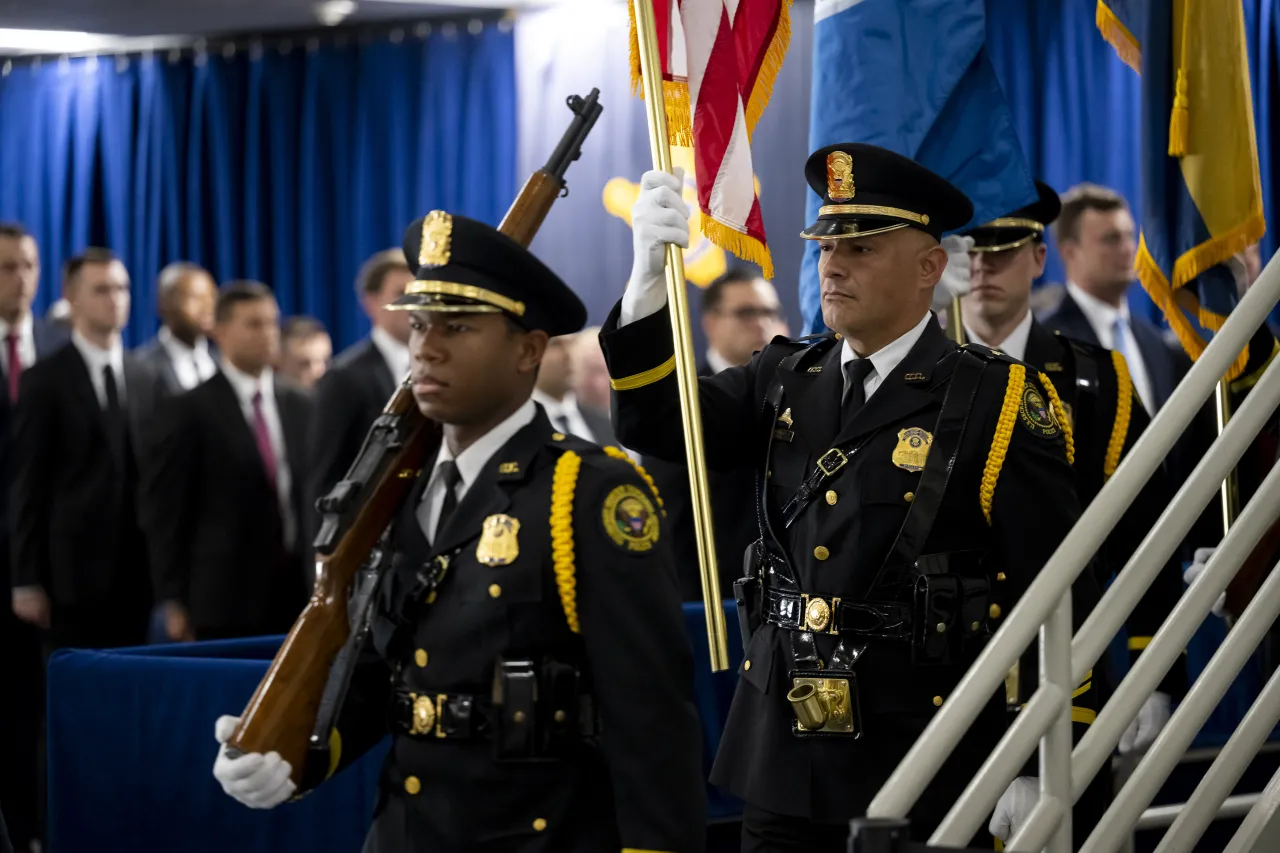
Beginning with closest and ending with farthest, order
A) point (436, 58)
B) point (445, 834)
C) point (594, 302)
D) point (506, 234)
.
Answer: point (445, 834), point (506, 234), point (594, 302), point (436, 58)

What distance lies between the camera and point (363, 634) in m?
2.69

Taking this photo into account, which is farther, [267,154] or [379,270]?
[267,154]

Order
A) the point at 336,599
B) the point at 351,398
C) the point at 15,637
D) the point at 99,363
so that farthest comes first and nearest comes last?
the point at 99,363 < the point at 15,637 < the point at 351,398 < the point at 336,599

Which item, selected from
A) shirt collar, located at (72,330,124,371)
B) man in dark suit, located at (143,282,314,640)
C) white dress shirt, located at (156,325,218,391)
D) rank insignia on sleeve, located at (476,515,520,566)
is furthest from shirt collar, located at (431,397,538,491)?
white dress shirt, located at (156,325,218,391)

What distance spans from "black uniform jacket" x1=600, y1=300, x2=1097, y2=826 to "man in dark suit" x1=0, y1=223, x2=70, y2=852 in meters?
3.77

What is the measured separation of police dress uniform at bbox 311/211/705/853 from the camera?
2504 mm

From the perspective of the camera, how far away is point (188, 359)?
7.53 m

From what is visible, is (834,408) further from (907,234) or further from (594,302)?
(594,302)

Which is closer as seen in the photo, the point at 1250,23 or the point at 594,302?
the point at 1250,23

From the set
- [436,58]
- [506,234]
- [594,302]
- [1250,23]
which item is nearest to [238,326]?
[594,302]

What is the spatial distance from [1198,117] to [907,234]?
1.41m

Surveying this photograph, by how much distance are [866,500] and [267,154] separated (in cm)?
768

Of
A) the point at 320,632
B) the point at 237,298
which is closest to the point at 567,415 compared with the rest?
the point at 237,298

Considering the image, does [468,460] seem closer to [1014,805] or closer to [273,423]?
[1014,805]
